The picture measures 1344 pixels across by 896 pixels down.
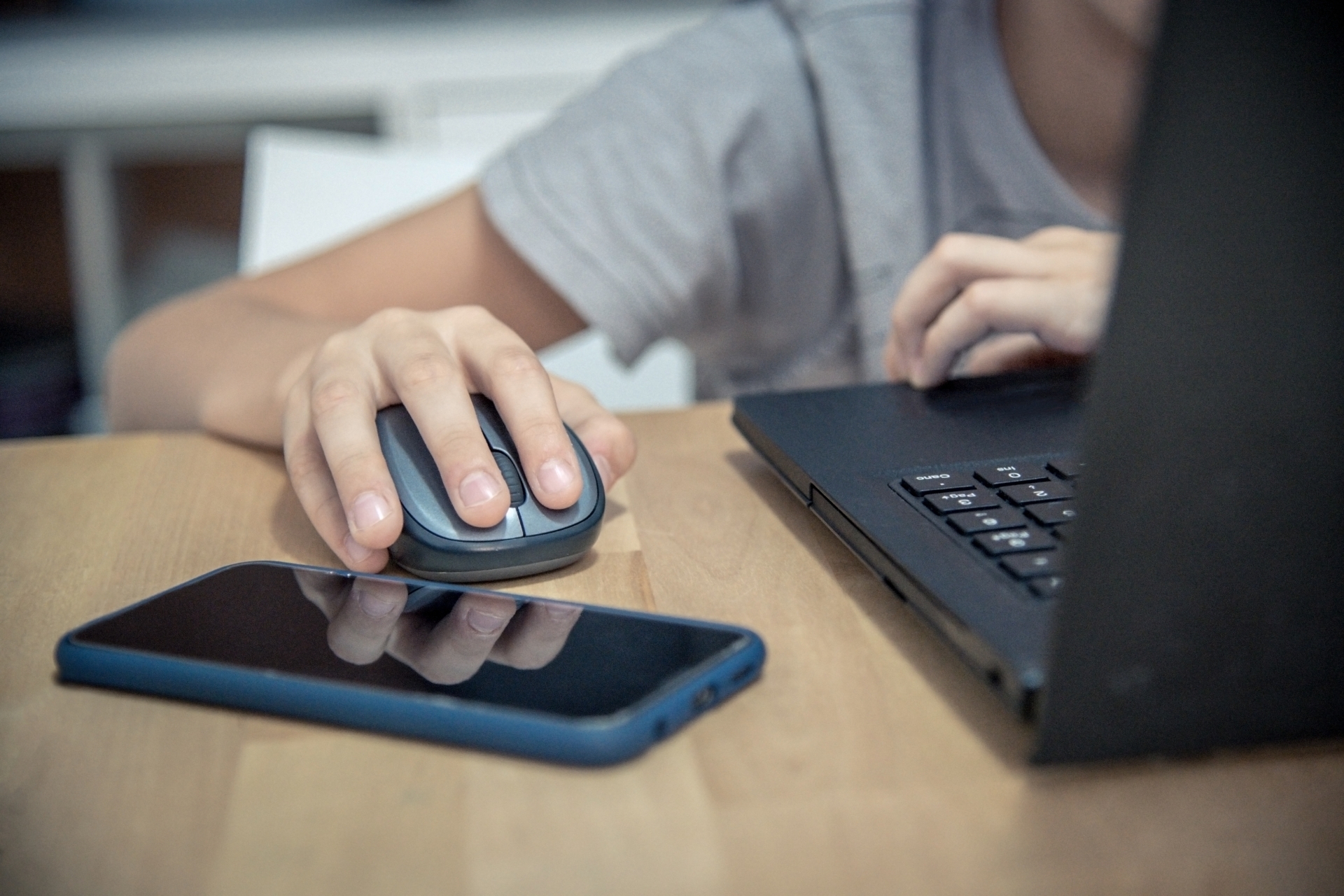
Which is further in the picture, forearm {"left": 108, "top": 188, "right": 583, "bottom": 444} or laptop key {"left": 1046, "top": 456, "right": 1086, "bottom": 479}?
forearm {"left": 108, "top": 188, "right": 583, "bottom": 444}

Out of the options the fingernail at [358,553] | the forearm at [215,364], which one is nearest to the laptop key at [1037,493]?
the fingernail at [358,553]

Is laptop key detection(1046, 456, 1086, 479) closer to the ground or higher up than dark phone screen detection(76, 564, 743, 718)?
higher up

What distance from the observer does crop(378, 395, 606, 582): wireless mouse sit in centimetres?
37

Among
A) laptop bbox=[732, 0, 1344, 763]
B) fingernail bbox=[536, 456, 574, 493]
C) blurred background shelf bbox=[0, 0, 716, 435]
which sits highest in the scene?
laptop bbox=[732, 0, 1344, 763]

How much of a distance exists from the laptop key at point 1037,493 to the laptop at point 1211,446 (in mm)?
67

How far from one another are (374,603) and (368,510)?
0.14 ft

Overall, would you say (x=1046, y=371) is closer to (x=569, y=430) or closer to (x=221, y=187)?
(x=569, y=430)

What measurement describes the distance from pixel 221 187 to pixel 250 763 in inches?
79.9

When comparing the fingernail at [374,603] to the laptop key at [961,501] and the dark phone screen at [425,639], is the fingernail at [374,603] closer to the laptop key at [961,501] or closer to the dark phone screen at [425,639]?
the dark phone screen at [425,639]

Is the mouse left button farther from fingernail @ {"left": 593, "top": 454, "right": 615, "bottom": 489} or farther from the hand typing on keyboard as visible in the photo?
the hand typing on keyboard

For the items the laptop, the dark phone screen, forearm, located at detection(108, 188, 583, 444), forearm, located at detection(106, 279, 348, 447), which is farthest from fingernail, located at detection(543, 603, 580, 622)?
forearm, located at detection(108, 188, 583, 444)

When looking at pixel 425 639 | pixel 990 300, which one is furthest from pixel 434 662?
pixel 990 300

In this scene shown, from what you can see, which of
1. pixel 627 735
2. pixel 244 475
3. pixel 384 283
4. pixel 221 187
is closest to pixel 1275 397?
pixel 627 735

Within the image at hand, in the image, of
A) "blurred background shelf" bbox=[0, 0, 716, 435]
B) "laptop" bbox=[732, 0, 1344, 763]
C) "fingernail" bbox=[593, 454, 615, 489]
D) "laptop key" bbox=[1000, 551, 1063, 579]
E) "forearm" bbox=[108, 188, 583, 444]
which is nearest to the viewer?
"laptop" bbox=[732, 0, 1344, 763]
